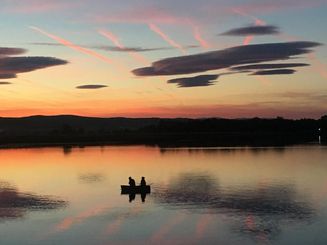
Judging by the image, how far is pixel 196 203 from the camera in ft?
132

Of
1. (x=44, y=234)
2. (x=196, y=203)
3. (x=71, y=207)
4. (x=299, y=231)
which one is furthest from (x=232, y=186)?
(x=44, y=234)

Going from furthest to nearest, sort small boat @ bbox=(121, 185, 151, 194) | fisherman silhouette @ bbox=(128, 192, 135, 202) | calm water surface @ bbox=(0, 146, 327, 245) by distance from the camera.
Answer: small boat @ bbox=(121, 185, 151, 194) < fisherman silhouette @ bbox=(128, 192, 135, 202) < calm water surface @ bbox=(0, 146, 327, 245)

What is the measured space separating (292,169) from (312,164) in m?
7.54

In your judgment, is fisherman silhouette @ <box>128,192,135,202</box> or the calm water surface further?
fisherman silhouette @ <box>128,192,135,202</box>

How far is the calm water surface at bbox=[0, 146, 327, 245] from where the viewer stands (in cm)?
2880

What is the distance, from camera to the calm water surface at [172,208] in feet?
94.5

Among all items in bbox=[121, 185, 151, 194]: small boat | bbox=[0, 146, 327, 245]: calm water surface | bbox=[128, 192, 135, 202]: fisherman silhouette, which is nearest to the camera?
bbox=[0, 146, 327, 245]: calm water surface

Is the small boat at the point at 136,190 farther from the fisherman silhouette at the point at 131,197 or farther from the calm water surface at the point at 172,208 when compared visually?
the calm water surface at the point at 172,208

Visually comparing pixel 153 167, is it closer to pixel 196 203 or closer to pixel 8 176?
pixel 8 176

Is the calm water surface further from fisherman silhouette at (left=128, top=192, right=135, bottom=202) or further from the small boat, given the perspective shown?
the small boat

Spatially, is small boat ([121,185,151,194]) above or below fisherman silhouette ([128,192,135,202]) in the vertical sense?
above

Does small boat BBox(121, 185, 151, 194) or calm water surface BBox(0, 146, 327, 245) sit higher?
small boat BBox(121, 185, 151, 194)

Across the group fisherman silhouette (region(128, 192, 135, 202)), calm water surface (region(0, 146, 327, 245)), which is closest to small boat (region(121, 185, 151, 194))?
fisherman silhouette (region(128, 192, 135, 202))

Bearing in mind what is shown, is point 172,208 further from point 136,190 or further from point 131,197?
point 136,190
